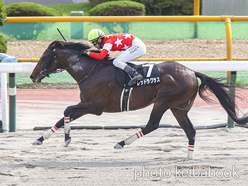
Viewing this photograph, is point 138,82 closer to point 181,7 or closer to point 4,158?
point 4,158

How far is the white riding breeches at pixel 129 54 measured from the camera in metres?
4.47

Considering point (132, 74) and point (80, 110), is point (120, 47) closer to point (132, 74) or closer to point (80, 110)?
point (132, 74)

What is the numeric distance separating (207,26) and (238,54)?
47.9 inches

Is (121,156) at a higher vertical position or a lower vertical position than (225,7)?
lower

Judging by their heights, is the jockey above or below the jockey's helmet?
below

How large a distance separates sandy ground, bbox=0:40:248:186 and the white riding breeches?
1127mm

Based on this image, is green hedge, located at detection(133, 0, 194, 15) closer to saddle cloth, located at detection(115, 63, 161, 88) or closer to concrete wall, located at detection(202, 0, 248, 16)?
concrete wall, located at detection(202, 0, 248, 16)

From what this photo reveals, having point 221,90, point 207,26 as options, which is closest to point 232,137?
point 221,90

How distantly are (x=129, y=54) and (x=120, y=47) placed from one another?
6.6 inches

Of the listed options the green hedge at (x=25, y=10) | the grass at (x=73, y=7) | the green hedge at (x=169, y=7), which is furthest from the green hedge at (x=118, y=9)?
the grass at (x=73, y=7)

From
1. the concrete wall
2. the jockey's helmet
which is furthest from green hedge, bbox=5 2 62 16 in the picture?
the jockey's helmet

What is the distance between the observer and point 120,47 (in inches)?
182

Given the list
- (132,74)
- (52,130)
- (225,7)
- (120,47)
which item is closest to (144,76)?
(132,74)

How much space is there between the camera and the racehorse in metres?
4.40
